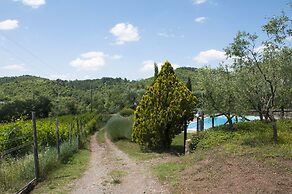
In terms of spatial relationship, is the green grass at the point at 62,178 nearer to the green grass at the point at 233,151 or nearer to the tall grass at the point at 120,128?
the green grass at the point at 233,151

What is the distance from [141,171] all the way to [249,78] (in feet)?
18.2

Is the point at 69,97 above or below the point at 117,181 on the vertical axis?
above

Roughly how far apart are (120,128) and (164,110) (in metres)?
8.28

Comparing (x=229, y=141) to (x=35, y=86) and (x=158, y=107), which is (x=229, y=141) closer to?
(x=158, y=107)

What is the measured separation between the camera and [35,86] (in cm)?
7225

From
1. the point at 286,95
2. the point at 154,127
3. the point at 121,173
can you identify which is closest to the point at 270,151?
the point at 286,95

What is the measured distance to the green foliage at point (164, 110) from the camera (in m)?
16.0

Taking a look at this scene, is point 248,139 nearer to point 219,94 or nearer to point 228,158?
point 228,158

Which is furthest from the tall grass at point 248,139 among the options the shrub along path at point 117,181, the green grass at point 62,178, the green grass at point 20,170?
the green grass at point 20,170

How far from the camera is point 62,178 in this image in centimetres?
1023

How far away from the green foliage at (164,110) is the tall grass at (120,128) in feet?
18.6

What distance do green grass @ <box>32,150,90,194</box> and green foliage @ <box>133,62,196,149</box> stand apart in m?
4.08

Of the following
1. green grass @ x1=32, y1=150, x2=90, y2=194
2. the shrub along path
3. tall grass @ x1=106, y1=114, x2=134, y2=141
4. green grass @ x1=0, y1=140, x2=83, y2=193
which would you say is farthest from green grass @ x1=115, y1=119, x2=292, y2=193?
tall grass @ x1=106, y1=114, x2=134, y2=141

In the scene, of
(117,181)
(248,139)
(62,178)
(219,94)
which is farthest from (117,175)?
(219,94)
